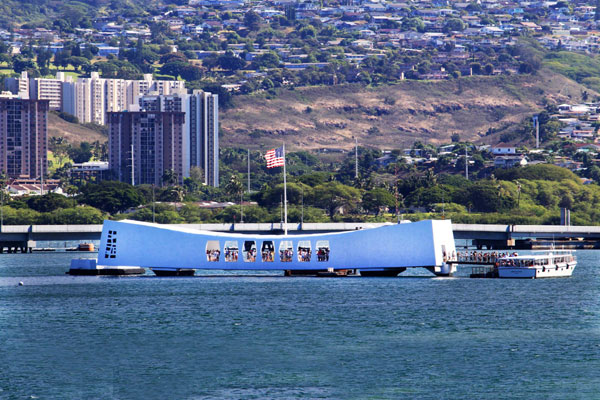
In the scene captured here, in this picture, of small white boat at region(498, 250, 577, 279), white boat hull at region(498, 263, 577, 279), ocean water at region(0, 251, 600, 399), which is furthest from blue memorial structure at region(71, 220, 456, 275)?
small white boat at region(498, 250, 577, 279)

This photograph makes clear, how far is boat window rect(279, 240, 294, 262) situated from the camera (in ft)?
384

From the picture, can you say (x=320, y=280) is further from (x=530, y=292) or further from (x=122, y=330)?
(x=122, y=330)

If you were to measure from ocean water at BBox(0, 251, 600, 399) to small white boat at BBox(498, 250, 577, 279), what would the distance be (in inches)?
154

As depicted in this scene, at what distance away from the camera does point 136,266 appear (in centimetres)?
11938

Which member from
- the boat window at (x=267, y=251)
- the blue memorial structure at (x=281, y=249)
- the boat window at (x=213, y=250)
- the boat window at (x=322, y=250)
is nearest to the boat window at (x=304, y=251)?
the blue memorial structure at (x=281, y=249)

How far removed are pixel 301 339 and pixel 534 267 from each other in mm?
51631

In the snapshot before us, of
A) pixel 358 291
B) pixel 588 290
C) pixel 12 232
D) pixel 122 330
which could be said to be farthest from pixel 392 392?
pixel 12 232

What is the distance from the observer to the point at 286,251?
385ft

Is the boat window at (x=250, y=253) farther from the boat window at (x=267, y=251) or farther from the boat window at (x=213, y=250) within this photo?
the boat window at (x=213, y=250)

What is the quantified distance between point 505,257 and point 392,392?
7151cm

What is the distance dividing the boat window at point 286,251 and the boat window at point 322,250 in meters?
2.75

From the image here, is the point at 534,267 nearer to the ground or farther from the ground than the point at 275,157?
nearer to the ground

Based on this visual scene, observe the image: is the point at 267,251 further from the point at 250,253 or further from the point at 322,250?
the point at 322,250

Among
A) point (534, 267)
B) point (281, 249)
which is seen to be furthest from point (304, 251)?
point (534, 267)
